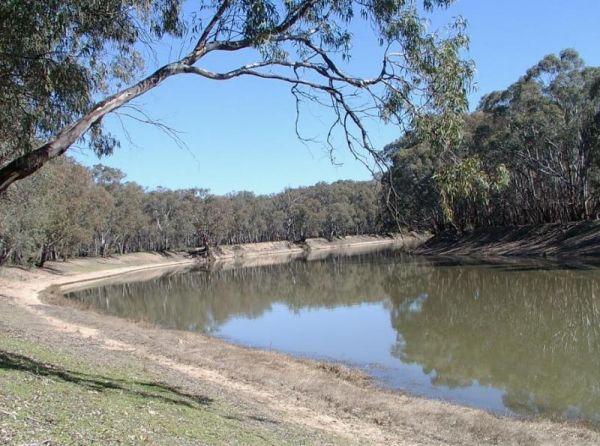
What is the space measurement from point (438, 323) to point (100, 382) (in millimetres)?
12811

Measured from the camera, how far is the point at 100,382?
7.40 meters

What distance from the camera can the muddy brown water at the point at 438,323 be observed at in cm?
1127

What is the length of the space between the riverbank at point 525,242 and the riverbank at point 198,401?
30.1 metres

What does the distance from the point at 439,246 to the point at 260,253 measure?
3229 cm

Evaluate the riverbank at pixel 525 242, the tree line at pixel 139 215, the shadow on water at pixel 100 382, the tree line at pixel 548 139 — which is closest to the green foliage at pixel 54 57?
the shadow on water at pixel 100 382

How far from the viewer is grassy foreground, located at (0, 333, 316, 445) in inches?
177

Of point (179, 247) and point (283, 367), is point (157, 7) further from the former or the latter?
point (179, 247)

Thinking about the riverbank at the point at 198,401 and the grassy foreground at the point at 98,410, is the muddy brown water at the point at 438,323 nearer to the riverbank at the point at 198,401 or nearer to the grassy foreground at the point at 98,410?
the riverbank at the point at 198,401

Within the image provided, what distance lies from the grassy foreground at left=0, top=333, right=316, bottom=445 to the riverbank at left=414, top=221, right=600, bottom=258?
111ft

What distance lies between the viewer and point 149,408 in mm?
6203

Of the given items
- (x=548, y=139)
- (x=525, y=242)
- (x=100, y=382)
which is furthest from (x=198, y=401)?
(x=525, y=242)

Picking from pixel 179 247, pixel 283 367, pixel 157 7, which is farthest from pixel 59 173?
pixel 179 247

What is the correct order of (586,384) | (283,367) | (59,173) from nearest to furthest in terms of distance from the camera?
(586,384)
(283,367)
(59,173)

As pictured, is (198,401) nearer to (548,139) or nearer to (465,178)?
(465,178)
